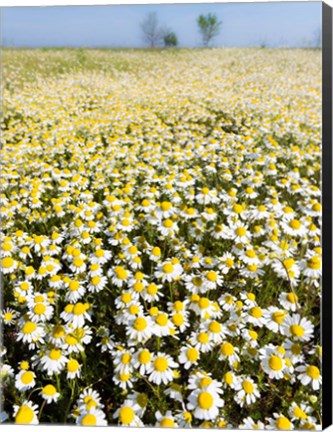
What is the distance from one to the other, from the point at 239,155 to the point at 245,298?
37.8 inches

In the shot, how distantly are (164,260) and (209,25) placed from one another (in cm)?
93

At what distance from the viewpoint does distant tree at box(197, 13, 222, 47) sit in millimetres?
1561

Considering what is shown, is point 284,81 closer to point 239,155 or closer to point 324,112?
point 239,155

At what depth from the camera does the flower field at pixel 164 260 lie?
118 cm

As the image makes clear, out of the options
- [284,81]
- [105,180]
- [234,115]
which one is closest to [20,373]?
[105,180]

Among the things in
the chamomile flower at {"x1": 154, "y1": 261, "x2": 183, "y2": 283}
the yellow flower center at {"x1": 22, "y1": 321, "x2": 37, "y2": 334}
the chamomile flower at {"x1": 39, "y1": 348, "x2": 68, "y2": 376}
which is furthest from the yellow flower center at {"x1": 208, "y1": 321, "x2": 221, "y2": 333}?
the yellow flower center at {"x1": 22, "y1": 321, "x2": 37, "y2": 334}

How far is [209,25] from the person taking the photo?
158cm

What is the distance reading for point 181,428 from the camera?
1.15 meters

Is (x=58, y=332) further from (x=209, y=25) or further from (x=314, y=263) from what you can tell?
(x=209, y=25)

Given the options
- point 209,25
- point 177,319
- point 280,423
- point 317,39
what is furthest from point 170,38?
point 280,423

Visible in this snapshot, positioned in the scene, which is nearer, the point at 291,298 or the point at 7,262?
the point at 291,298

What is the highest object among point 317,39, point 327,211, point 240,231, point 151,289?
point 317,39

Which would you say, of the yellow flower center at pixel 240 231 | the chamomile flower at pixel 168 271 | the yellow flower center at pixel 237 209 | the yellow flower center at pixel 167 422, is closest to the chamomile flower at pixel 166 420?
the yellow flower center at pixel 167 422

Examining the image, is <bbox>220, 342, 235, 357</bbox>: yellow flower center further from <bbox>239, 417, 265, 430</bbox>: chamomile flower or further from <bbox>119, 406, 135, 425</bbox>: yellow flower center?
<bbox>119, 406, 135, 425</bbox>: yellow flower center
